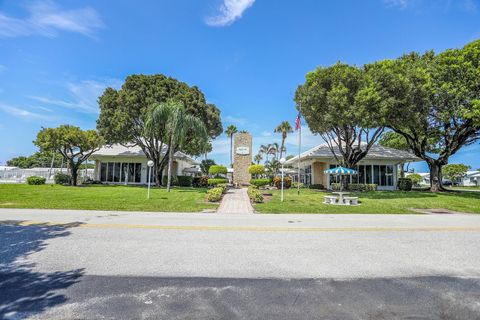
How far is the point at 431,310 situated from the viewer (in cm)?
329

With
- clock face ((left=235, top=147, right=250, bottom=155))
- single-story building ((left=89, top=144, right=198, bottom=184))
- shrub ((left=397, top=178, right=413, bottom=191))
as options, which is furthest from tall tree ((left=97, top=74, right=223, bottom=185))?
shrub ((left=397, top=178, right=413, bottom=191))

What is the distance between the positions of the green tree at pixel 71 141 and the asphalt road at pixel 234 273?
73.6 feet

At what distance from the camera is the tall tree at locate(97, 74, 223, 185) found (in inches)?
1027

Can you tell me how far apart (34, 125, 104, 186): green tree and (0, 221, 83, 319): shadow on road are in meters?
24.1

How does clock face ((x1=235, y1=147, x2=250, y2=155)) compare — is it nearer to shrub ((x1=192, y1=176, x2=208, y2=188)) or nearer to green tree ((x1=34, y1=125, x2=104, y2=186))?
shrub ((x1=192, y1=176, x2=208, y2=188))

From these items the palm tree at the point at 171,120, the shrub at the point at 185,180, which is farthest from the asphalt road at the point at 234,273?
the shrub at the point at 185,180

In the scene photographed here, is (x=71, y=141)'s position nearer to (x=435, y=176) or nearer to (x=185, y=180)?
(x=185, y=180)

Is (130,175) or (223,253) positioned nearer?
(223,253)

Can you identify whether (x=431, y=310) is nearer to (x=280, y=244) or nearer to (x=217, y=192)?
(x=280, y=244)

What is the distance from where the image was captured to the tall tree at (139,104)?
85.6ft

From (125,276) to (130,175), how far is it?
30438 millimetres

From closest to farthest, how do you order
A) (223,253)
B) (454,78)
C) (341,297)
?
(341,297), (223,253), (454,78)

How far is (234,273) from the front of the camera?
445 centimetres

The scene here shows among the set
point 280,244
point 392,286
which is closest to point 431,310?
point 392,286
